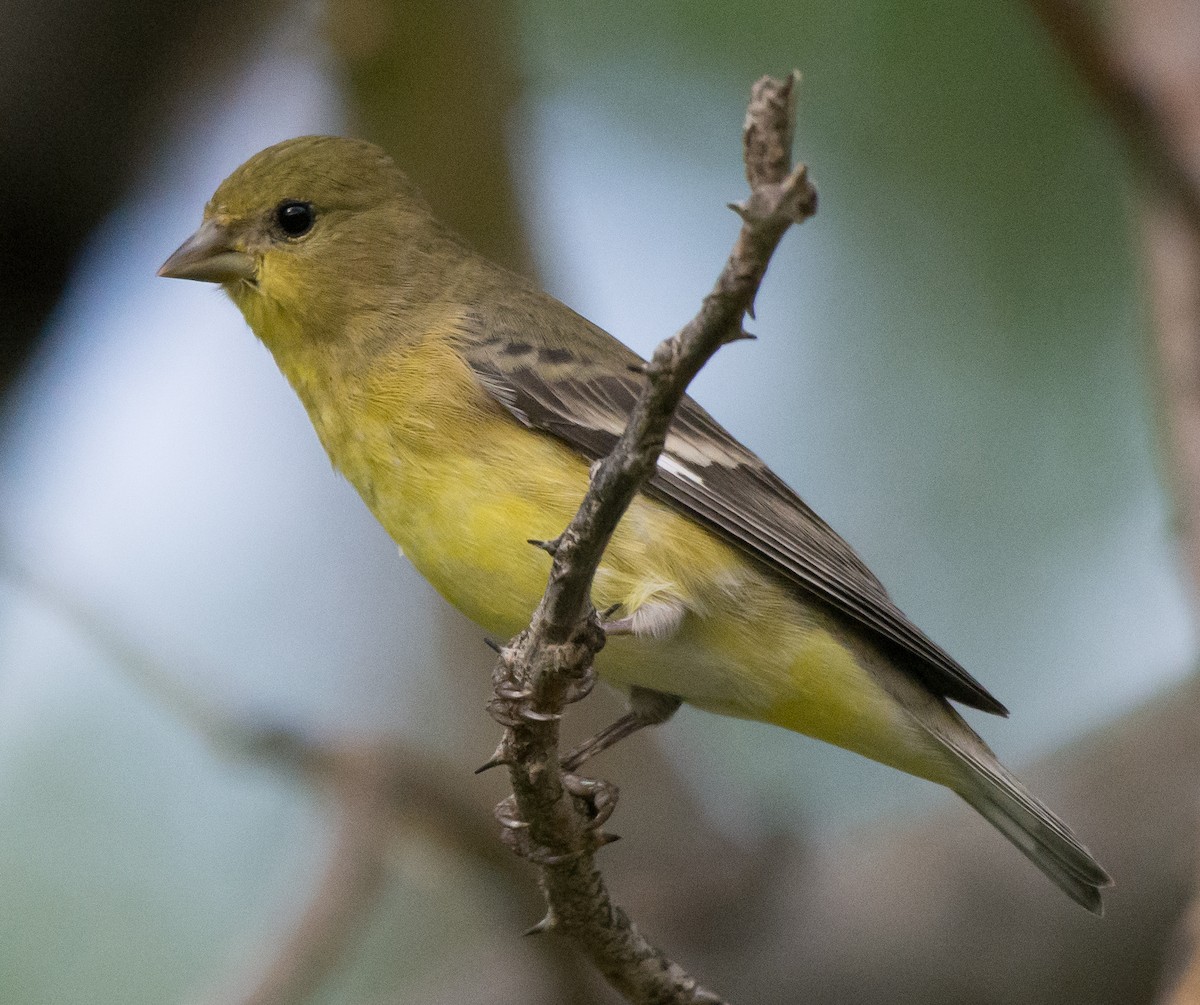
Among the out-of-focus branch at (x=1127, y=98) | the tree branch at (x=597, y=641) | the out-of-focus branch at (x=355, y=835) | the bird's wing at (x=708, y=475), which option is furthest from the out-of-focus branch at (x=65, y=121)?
the out-of-focus branch at (x=1127, y=98)

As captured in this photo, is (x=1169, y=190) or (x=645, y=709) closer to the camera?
(x=645, y=709)

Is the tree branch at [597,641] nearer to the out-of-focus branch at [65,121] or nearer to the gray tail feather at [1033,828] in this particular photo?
the gray tail feather at [1033,828]

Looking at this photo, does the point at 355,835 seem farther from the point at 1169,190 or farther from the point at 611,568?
the point at 1169,190

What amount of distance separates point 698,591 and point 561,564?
4.21 feet

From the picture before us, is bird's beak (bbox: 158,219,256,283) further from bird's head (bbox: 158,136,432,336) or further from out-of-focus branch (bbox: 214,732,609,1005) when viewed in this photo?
out-of-focus branch (bbox: 214,732,609,1005)

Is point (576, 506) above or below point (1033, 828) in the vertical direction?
above

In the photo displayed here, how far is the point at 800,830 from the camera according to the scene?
590 cm

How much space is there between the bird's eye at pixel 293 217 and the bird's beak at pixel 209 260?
0.18 m

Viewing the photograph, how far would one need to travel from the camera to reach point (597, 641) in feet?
9.64

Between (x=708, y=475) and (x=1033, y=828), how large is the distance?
134 centimetres

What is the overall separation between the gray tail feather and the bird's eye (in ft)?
8.30

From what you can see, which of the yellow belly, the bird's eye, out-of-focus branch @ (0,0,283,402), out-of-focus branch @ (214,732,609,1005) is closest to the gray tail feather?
the yellow belly

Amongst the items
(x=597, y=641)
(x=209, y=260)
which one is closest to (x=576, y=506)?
(x=597, y=641)

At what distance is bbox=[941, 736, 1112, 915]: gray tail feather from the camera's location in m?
3.97
